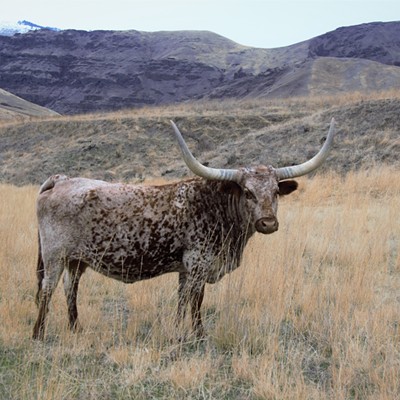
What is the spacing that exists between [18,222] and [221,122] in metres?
24.2

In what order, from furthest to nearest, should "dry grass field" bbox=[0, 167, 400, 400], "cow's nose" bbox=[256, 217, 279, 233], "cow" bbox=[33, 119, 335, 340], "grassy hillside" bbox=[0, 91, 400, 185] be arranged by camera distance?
"grassy hillside" bbox=[0, 91, 400, 185] < "cow" bbox=[33, 119, 335, 340] < "cow's nose" bbox=[256, 217, 279, 233] < "dry grass field" bbox=[0, 167, 400, 400]

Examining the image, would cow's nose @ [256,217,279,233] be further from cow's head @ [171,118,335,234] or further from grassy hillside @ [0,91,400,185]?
grassy hillside @ [0,91,400,185]

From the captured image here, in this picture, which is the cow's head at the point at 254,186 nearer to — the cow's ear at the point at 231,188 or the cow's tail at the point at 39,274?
the cow's ear at the point at 231,188

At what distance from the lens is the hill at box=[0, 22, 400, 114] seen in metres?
103

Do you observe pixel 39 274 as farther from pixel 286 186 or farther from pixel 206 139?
pixel 206 139

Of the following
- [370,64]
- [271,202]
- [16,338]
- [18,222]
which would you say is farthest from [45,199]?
[370,64]

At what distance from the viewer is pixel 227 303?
13.8 ft

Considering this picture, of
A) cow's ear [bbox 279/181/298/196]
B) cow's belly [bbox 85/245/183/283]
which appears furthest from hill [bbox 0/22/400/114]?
cow's belly [bbox 85/245/183/283]

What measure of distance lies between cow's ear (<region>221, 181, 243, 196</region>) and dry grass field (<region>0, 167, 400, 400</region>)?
805 millimetres

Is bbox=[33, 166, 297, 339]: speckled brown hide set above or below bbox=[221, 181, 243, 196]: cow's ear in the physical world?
below

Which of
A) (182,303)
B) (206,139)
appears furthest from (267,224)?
(206,139)

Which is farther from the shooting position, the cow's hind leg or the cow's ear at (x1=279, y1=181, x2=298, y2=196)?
the cow's ear at (x1=279, y1=181, x2=298, y2=196)

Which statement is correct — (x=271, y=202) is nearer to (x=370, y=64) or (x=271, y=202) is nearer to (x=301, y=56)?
(x=370, y=64)

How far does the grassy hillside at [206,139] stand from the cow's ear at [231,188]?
43.0ft
